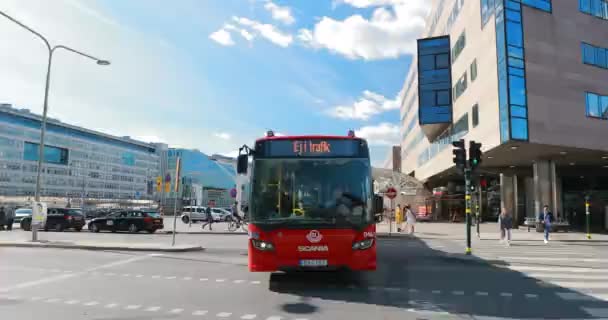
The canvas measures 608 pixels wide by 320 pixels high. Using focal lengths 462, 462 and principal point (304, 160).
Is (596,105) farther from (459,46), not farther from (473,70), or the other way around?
(459,46)

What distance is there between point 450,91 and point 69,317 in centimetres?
3986

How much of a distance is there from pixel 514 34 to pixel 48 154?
10067 cm

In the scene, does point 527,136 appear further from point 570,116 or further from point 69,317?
point 69,317

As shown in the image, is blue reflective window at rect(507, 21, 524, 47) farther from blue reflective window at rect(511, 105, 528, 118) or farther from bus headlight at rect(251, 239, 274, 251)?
bus headlight at rect(251, 239, 274, 251)

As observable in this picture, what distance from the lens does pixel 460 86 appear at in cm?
3744

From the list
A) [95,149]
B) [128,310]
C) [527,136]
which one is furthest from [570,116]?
[95,149]

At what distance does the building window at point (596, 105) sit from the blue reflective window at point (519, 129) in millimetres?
5466

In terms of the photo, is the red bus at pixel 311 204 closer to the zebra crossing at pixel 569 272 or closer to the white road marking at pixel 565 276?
the zebra crossing at pixel 569 272

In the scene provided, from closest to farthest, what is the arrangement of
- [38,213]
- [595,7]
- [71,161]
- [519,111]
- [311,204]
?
[311,204]
[38,213]
[519,111]
[595,7]
[71,161]

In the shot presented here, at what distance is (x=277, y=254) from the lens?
28.4 ft

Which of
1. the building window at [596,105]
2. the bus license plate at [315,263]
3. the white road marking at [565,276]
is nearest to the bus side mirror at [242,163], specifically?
the bus license plate at [315,263]

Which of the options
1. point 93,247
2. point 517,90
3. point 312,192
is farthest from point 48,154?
point 312,192

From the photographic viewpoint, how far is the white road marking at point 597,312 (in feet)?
23.4

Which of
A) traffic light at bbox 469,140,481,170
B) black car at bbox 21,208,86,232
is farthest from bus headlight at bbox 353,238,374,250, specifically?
black car at bbox 21,208,86,232
